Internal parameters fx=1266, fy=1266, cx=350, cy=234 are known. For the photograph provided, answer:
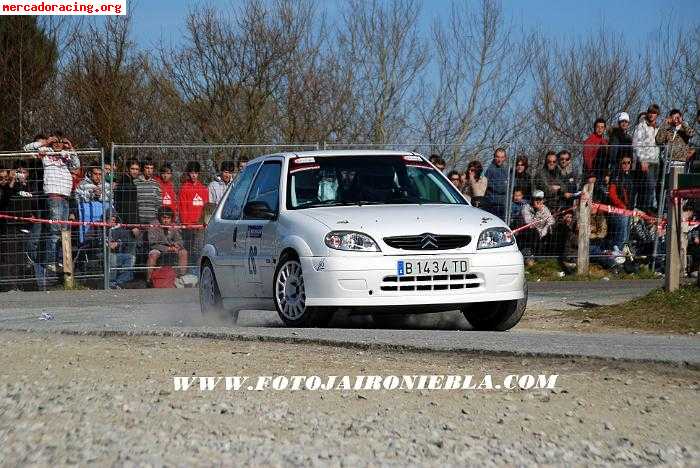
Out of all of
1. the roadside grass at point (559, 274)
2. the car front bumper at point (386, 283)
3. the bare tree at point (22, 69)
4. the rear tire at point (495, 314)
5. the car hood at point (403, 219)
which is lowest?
the roadside grass at point (559, 274)

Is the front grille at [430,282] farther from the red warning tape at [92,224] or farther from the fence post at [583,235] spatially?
the fence post at [583,235]

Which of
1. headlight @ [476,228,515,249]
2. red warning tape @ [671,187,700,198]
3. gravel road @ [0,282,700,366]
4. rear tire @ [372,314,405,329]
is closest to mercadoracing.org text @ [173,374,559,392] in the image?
gravel road @ [0,282,700,366]

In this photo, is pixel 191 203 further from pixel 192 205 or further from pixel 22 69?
pixel 22 69

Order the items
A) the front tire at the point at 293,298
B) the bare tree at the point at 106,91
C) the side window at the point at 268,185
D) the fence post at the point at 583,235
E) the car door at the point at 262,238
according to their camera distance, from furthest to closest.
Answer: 1. the bare tree at the point at 106,91
2. the fence post at the point at 583,235
3. the side window at the point at 268,185
4. the car door at the point at 262,238
5. the front tire at the point at 293,298

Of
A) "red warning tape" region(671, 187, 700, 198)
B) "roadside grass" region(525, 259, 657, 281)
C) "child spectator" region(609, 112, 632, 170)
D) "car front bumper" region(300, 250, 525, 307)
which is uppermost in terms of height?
"child spectator" region(609, 112, 632, 170)

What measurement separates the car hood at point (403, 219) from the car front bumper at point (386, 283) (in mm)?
218

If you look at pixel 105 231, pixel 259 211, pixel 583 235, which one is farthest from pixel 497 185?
pixel 259 211

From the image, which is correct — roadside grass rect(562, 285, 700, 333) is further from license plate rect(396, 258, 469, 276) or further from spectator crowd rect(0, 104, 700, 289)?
spectator crowd rect(0, 104, 700, 289)

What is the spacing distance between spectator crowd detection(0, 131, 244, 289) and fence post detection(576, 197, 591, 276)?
5.26m

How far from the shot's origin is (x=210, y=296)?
40.5 ft

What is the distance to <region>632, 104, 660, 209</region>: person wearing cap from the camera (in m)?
19.6

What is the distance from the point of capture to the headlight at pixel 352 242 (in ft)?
32.9

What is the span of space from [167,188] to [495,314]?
886cm

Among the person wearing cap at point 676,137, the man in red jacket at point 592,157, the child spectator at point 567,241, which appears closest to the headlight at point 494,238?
the child spectator at point 567,241
